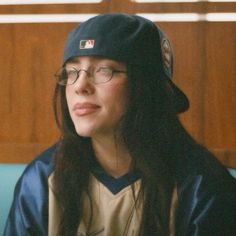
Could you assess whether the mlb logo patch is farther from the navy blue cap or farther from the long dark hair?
the long dark hair

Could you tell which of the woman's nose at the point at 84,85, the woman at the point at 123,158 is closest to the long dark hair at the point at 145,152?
the woman at the point at 123,158

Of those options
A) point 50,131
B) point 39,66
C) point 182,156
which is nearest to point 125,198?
point 182,156

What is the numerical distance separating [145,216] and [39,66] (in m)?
0.82

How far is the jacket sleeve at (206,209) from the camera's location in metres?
1.02

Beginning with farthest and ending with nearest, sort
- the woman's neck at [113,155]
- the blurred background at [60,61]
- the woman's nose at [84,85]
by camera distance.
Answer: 1. the blurred background at [60,61]
2. the woman's neck at [113,155]
3. the woman's nose at [84,85]

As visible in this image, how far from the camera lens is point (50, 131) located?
159 cm

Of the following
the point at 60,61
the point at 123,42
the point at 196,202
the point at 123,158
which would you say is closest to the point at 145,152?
the point at 123,158

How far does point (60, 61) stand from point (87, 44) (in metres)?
0.54

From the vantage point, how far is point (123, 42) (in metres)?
1.03

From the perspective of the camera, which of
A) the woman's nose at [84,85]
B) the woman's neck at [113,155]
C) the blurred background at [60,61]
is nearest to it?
the woman's nose at [84,85]

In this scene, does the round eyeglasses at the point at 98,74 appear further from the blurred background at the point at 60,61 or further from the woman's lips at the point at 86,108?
the blurred background at the point at 60,61

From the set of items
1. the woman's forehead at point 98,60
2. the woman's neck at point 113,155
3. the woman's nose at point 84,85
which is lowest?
the woman's neck at point 113,155

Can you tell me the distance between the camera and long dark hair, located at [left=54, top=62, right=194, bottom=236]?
1047 millimetres

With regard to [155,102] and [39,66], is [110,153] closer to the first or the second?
[155,102]
